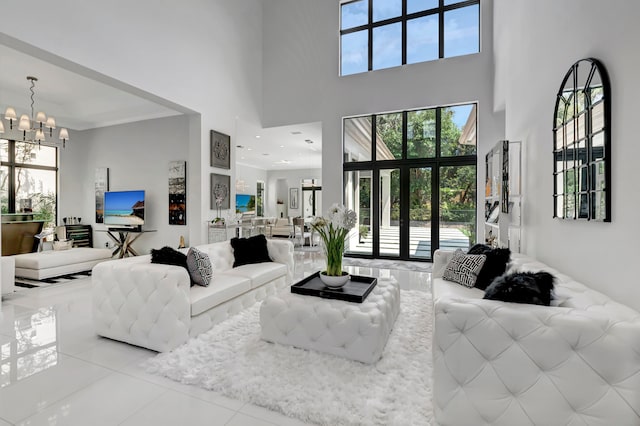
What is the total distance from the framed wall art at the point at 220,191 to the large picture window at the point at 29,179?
4.33 meters

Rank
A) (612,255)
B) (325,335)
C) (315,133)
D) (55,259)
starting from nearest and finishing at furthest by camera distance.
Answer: (612,255) < (325,335) < (55,259) < (315,133)

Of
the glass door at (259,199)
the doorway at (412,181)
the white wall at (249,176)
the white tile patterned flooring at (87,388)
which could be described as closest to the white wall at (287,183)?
the glass door at (259,199)

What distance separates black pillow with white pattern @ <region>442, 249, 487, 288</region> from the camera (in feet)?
9.94

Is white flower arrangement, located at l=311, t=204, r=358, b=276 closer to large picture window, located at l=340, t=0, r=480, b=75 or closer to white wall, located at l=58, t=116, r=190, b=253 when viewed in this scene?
white wall, located at l=58, t=116, r=190, b=253

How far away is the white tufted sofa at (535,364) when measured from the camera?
1.38m

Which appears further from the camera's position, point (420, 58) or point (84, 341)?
point (420, 58)

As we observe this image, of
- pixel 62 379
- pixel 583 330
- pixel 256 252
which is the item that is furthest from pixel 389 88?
pixel 62 379

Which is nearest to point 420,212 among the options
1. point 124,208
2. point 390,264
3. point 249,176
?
point 390,264

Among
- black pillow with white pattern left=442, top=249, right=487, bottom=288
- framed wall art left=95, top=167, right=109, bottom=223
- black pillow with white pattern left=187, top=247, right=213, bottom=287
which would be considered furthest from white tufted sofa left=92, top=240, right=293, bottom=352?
framed wall art left=95, top=167, right=109, bottom=223

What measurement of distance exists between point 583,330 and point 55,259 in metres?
6.82

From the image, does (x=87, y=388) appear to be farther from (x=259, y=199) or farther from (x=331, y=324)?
(x=259, y=199)

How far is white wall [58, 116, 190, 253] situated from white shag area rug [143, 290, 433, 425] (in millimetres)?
3807

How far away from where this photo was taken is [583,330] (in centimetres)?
143

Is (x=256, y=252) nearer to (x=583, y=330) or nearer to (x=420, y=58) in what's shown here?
(x=583, y=330)
